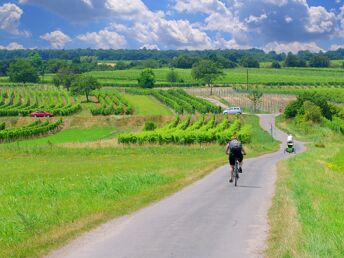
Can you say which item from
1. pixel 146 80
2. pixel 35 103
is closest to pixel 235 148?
pixel 35 103

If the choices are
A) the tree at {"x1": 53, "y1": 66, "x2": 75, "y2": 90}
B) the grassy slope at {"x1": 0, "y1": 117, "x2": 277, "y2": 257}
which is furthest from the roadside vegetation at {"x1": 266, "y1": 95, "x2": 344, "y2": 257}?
the tree at {"x1": 53, "y1": 66, "x2": 75, "y2": 90}

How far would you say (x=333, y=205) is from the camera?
53.7ft

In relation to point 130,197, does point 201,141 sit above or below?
below

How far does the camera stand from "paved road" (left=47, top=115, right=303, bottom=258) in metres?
10.7

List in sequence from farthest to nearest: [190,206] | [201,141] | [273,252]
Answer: [201,141] → [190,206] → [273,252]

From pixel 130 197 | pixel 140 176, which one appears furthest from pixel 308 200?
pixel 140 176

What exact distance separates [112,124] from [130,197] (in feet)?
238

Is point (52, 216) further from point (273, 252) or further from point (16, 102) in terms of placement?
point (16, 102)

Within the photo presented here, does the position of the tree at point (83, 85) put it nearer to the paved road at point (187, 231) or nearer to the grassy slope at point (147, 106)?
the grassy slope at point (147, 106)

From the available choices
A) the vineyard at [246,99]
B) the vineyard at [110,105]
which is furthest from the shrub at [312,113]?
the vineyard at [110,105]

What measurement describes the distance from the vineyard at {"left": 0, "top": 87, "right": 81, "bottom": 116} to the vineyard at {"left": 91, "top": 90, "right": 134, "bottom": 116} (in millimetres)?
5174

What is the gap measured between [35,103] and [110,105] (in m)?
19.3

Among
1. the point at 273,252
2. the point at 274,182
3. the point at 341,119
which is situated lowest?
the point at 341,119

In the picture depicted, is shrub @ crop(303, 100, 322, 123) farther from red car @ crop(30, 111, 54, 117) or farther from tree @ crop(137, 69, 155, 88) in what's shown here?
tree @ crop(137, 69, 155, 88)
